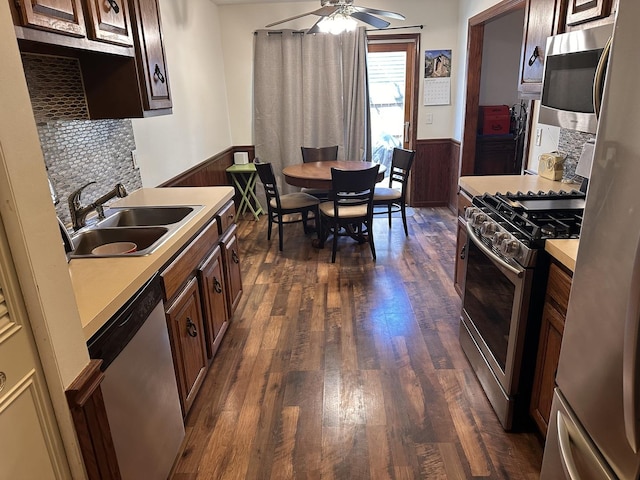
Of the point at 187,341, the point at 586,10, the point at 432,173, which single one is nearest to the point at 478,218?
the point at 586,10

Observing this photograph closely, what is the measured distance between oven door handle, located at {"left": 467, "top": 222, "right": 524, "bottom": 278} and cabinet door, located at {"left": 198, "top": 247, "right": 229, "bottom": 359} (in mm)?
1363

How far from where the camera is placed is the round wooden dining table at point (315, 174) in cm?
386

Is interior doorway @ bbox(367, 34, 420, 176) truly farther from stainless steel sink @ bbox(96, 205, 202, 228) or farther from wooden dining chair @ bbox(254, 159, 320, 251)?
stainless steel sink @ bbox(96, 205, 202, 228)

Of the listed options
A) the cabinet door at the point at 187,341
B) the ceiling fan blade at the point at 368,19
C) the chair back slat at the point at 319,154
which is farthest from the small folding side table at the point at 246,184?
the cabinet door at the point at 187,341

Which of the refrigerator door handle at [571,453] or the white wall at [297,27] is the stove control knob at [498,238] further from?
the white wall at [297,27]

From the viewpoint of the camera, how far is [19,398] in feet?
3.09

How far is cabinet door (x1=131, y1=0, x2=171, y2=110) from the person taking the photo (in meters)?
2.16

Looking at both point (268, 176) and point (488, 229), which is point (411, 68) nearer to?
point (268, 176)

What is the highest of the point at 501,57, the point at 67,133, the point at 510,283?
the point at 501,57

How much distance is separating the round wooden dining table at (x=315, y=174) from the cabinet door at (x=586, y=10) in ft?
6.52

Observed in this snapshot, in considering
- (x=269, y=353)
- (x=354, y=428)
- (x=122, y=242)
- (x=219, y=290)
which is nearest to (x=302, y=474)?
(x=354, y=428)

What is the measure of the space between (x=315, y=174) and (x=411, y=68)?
85.6 inches

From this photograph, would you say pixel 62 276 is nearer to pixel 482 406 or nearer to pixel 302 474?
pixel 302 474

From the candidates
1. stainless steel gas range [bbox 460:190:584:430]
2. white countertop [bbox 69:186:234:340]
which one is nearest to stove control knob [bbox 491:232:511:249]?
stainless steel gas range [bbox 460:190:584:430]
